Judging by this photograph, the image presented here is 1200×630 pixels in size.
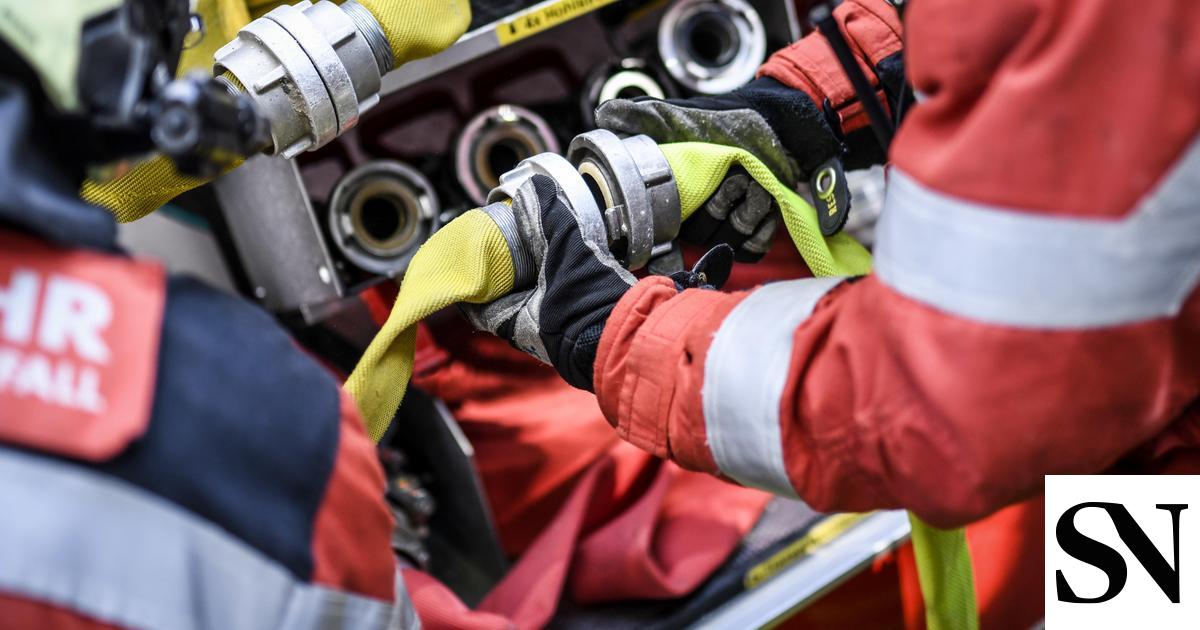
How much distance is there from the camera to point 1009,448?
0.65m

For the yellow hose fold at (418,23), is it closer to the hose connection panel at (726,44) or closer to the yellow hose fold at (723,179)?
the yellow hose fold at (723,179)

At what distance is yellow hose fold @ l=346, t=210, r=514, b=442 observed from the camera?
37.6 inches

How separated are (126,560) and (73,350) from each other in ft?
0.43

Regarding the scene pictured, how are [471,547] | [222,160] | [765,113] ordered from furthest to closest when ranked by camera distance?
[471,547]
[765,113]
[222,160]

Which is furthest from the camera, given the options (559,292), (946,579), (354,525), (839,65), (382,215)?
(382,215)

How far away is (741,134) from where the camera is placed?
1137 millimetres

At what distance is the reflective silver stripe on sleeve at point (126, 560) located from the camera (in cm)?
57

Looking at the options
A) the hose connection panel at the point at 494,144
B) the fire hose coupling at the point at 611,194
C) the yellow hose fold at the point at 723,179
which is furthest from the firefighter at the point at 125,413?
the hose connection panel at the point at 494,144

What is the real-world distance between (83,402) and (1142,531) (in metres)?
0.91

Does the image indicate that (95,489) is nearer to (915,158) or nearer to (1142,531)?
(915,158)

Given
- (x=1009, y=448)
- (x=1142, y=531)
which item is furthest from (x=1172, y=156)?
(x=1142, y=531)

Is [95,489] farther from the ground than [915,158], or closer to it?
closer to it

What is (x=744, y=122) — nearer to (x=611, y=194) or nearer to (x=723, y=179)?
(x=723, y=179)

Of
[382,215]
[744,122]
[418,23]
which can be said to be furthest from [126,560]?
[382,215]
